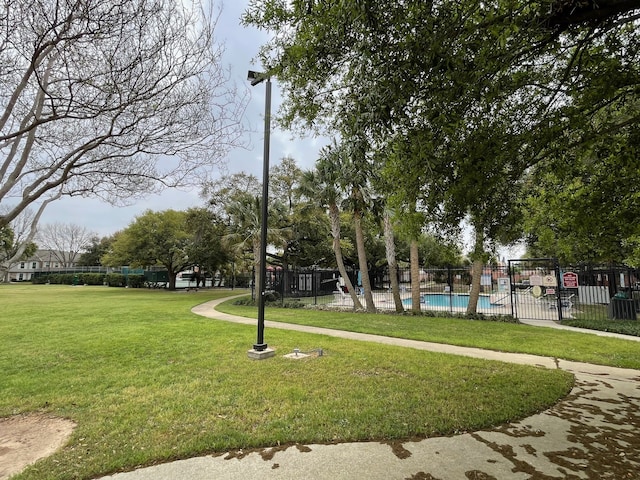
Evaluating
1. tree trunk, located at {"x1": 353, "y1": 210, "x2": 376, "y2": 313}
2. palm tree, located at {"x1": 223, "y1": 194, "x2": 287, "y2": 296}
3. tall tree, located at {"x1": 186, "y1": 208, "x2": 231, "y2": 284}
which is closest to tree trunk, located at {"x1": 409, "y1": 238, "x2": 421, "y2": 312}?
tree trunk, located at {"x1": 353, "y1": 210, "x2": 376, "y2": 313}

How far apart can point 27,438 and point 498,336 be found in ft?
32.5

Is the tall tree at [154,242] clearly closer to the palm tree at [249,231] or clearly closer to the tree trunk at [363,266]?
the palm tree at [249,231]

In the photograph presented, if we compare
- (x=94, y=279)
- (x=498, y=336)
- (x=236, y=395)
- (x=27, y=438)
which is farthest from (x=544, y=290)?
(x=94, y=279)

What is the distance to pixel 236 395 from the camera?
16.3 ft

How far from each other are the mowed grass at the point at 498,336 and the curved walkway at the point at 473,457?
145 inches

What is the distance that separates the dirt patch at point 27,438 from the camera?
338cm

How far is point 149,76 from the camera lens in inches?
150

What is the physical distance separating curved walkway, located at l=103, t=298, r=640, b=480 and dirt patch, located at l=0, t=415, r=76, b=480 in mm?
1069

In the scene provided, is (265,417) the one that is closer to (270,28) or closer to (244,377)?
(244,377)

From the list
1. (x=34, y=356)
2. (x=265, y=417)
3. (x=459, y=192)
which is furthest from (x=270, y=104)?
(x=34, y=356)

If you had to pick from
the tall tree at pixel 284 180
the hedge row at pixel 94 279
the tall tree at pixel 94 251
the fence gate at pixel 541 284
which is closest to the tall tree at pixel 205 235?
the tall tree at pixel 284 180

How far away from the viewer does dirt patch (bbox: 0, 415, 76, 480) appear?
3.38m

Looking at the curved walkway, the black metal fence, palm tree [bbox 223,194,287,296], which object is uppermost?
A: palm tree [bbox 223,194,287,296]

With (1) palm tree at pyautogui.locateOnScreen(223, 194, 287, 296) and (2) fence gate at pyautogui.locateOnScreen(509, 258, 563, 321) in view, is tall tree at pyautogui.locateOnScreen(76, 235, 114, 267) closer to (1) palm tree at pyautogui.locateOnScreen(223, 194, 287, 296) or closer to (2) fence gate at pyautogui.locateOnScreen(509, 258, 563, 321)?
(1) palm tree at pyautogui.locateOnScreen(223, 194, 287, 296)
